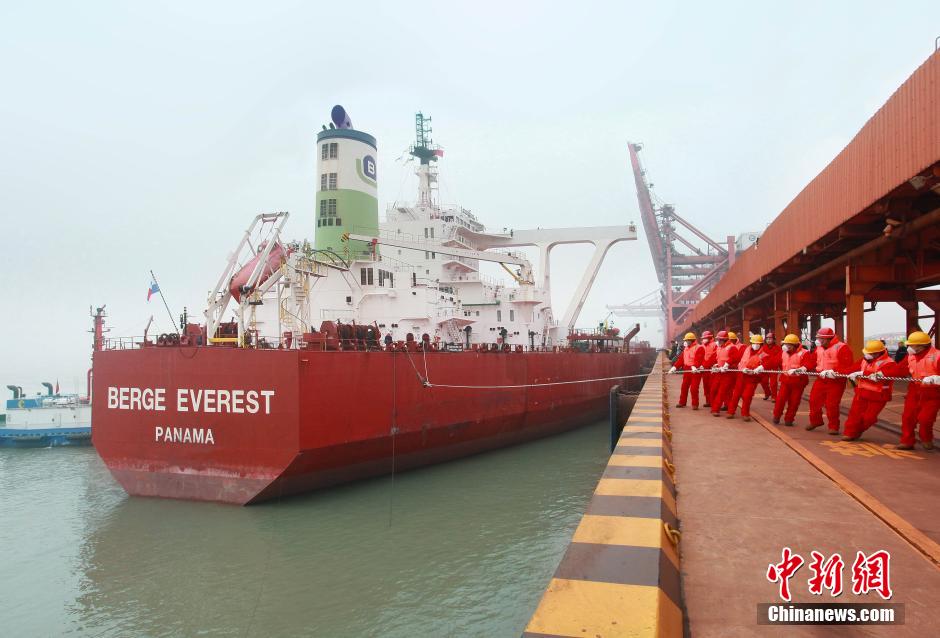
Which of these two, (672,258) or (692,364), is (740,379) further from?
(672,258)

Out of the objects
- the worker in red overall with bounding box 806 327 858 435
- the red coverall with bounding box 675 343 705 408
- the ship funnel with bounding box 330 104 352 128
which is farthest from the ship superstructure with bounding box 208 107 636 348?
the worker in red overall with bounding box 806 327 858 435

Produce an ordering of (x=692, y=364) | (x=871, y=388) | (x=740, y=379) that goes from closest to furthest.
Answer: (x=871, y=388) → (x=740, y=379) → (x=692, y=364)

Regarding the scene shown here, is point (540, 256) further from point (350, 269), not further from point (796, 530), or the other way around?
point (796, 530)

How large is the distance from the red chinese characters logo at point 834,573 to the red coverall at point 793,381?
453cm

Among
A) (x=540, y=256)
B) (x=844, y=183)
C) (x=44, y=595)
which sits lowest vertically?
(x=44, y=595)

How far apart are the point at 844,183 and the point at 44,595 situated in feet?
36.0

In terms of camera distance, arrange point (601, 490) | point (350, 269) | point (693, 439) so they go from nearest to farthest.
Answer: point (601, 490) → point (693, 439) → point (350, 269)

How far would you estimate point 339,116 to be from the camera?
50.9 ft

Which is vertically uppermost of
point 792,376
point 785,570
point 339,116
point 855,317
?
point 339,116

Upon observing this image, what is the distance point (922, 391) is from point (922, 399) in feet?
0.25

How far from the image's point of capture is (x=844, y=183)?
21.1 ft

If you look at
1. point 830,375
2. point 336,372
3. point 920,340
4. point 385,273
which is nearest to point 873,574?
point 920,340

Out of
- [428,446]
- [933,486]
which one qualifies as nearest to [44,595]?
[428,446]

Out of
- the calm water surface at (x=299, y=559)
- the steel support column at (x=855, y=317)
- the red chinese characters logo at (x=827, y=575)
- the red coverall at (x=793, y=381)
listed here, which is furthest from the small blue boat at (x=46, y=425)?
the steel support column at (x=855, y=317)
